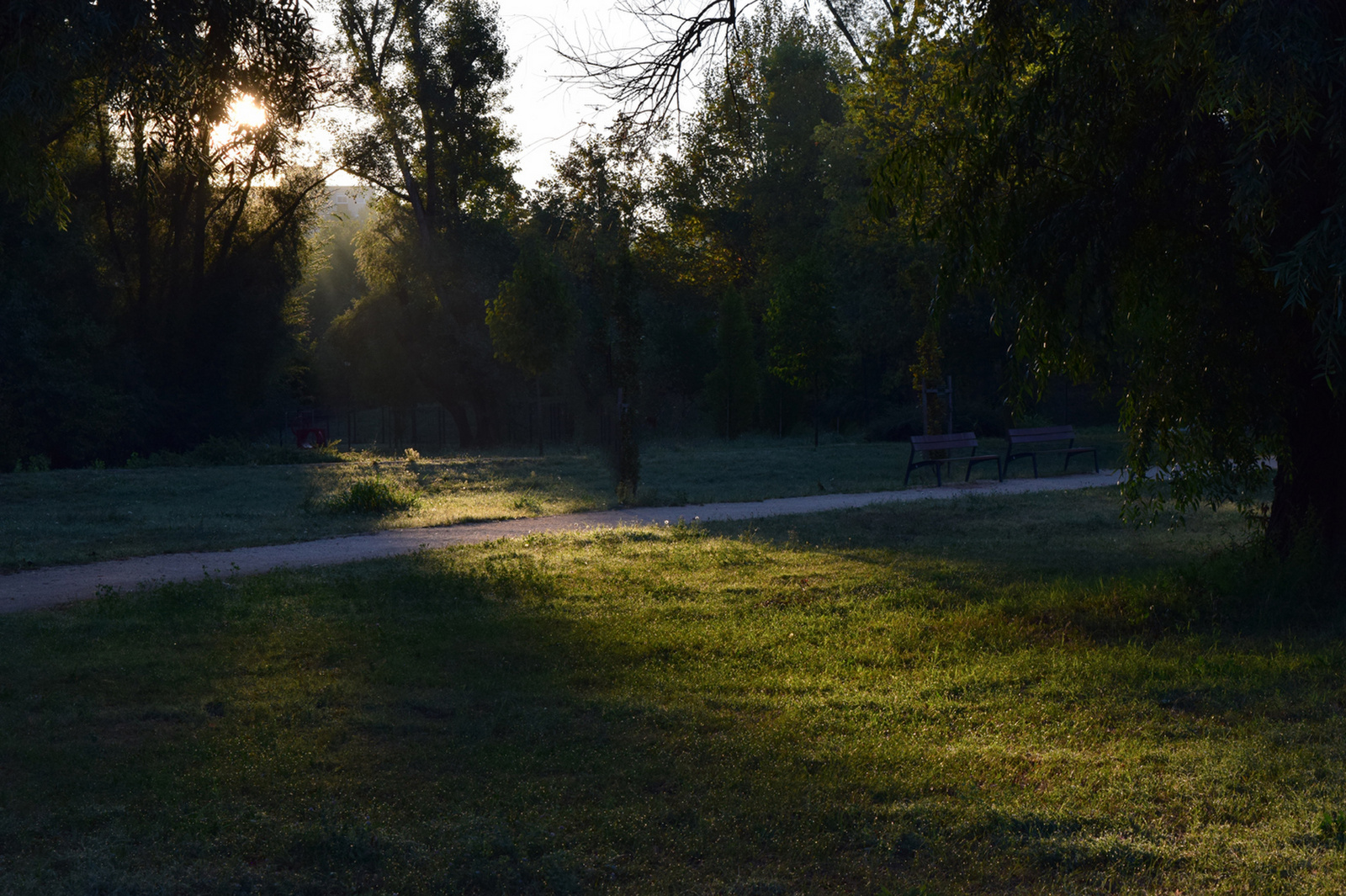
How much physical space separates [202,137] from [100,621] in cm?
334

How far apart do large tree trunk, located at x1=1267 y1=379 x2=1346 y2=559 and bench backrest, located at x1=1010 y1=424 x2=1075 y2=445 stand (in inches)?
460

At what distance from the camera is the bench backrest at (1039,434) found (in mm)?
19862

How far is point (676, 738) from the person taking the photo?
5082 mm

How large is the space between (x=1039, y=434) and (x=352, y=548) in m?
13.6

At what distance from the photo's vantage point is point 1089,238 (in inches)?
283

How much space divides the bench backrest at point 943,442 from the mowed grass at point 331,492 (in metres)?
0.81

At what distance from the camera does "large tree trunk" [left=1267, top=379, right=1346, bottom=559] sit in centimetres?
774

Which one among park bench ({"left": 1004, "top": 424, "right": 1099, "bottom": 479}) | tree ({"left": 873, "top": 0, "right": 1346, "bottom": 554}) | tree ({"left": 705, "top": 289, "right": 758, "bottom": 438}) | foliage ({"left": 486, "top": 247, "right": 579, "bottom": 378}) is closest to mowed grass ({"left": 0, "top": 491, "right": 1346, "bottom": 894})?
tree ({"left": 873, "top": 0, "right": 1346, "bottom": 554})

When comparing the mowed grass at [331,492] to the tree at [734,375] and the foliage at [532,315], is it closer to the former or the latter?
the foliage at [532,315]

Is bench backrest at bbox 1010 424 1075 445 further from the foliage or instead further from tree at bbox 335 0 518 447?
tree at bbox 335 0 518 447

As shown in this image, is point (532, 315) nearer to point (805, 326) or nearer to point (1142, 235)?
point (805, 326)

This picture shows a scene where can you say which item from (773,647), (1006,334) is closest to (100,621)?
(773,647)

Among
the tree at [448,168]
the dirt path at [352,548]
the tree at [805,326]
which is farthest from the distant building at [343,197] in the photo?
the dirt path at [352,548]

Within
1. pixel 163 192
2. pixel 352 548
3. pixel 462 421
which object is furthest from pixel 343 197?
pixel 163 192
